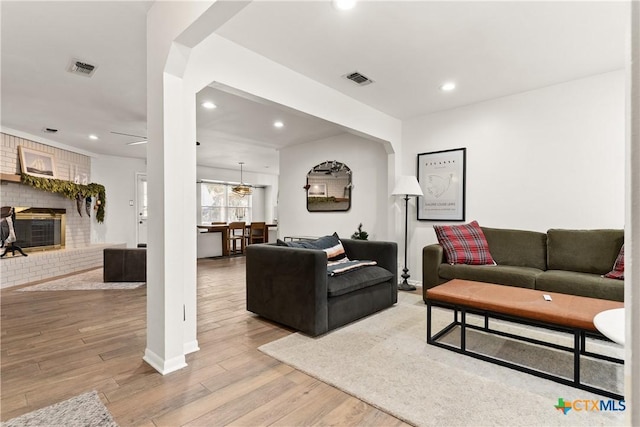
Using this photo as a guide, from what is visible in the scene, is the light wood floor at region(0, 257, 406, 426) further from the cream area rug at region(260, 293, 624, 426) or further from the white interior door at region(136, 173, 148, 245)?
the white interior door at region(136, 173, 148, 245)

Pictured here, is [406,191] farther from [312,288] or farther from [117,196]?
[117,196]

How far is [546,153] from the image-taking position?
3.62 m

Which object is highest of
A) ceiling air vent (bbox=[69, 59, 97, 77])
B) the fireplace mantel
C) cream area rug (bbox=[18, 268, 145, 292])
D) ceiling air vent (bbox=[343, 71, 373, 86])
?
ceiling air vent (bbox=[343, 71, 373, 86])

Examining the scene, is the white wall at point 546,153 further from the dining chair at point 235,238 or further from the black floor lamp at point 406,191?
the dining chair at point 235,238

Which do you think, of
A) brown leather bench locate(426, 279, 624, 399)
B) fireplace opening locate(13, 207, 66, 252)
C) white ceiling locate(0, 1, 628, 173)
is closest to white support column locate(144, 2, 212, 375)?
white ceiling locate(0, 1, 628, 173)

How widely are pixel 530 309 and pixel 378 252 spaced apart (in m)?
1.69

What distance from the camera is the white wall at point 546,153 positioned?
326cm

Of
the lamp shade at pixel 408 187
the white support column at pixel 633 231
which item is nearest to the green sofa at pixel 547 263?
the lamp shade at pixel 408 187

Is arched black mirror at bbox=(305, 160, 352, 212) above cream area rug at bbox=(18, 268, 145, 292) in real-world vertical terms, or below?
above

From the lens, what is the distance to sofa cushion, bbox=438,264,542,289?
304cm

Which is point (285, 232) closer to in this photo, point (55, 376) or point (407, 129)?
point (407, 129)

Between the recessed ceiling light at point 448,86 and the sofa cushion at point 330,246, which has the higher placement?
the recessed ceiling light at point 448,86

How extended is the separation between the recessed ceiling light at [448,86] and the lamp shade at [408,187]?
3.79 feet

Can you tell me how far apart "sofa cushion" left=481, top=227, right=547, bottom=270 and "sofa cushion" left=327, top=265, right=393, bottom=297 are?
52.4 inches
